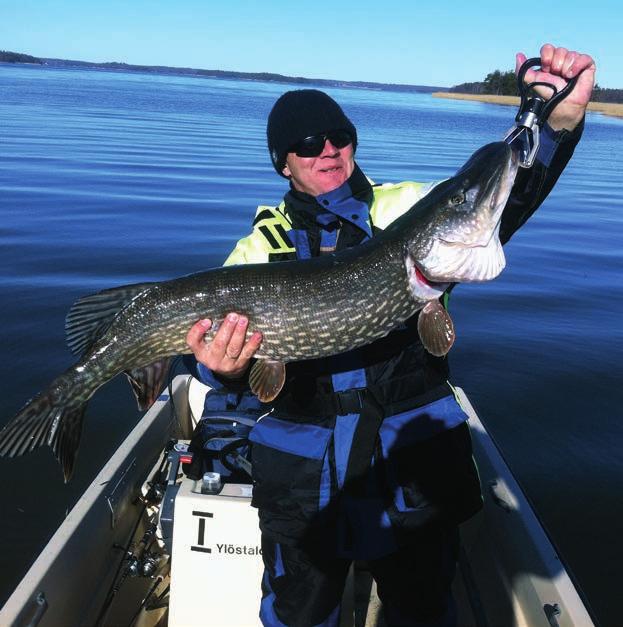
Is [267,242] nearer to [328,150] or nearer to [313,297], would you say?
[313,297]

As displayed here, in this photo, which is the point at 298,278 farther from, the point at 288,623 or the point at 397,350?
the point at 288,623

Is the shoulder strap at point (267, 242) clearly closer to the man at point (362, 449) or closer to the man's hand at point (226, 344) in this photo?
the man at point (362, 449)

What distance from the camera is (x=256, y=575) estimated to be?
2863 mm

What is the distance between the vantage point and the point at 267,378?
2436 millimetres

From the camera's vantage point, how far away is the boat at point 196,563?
2.61 meters

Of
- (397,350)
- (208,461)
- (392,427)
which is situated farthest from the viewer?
(208,461)

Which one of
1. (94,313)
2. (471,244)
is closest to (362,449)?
(471,244)

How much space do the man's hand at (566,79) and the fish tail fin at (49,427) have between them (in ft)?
7.13

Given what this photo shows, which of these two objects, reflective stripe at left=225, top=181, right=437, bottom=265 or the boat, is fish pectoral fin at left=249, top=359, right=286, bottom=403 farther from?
the boat

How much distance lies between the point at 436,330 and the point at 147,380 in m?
1.20

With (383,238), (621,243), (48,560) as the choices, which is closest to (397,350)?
(383,238)

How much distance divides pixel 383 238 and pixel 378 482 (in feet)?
3.08

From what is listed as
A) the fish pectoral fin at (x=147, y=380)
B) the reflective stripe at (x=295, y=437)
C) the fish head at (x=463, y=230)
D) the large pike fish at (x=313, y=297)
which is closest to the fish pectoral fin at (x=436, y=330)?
the large pike fish at (x=313, y=297)

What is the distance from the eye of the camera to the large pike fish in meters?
2.40
